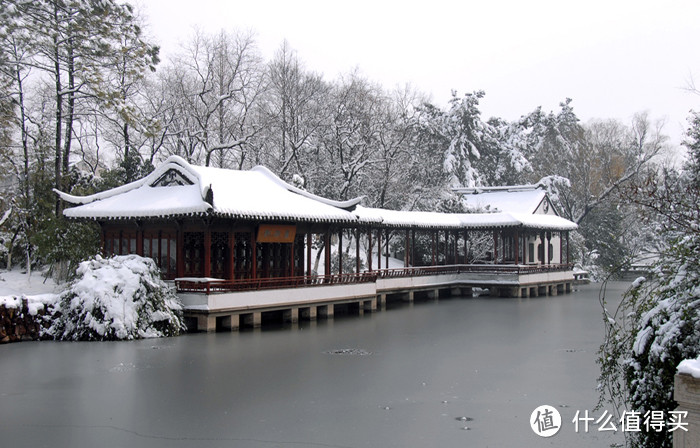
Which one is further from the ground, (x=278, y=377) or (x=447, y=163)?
(x=447, y=163)

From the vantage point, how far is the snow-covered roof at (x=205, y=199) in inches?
712

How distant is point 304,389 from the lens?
35.0 ft

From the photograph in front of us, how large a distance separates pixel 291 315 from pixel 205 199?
462 cm

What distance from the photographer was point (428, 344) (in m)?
15.7

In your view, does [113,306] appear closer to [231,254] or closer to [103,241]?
[231,254]

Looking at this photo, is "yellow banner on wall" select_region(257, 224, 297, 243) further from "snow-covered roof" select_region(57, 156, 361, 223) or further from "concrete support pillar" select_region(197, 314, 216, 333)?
"concrete support pillar" select_region(197, 314, 216, 333)

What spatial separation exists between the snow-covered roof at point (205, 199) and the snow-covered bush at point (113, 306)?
86.0 inches

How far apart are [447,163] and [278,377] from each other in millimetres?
39852

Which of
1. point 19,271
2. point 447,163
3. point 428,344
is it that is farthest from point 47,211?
point 447,163

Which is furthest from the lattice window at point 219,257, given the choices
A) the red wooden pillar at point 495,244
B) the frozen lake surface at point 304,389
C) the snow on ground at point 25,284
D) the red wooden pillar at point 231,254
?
the red wooden pillar at point 495,244

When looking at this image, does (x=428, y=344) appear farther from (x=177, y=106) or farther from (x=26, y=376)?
(x=177, y=106)

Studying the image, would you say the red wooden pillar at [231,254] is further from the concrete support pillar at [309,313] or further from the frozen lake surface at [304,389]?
the concrete support pillar at [309,313]

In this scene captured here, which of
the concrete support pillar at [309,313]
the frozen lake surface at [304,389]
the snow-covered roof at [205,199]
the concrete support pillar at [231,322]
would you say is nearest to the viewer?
the frozen lake surface at [304,389]

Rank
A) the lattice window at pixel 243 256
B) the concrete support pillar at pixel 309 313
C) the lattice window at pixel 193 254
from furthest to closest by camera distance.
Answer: the concrete support pillar at pixel 309 313 < the lattice window at pixel 243 256 < the lattice window at pixel 193 254
